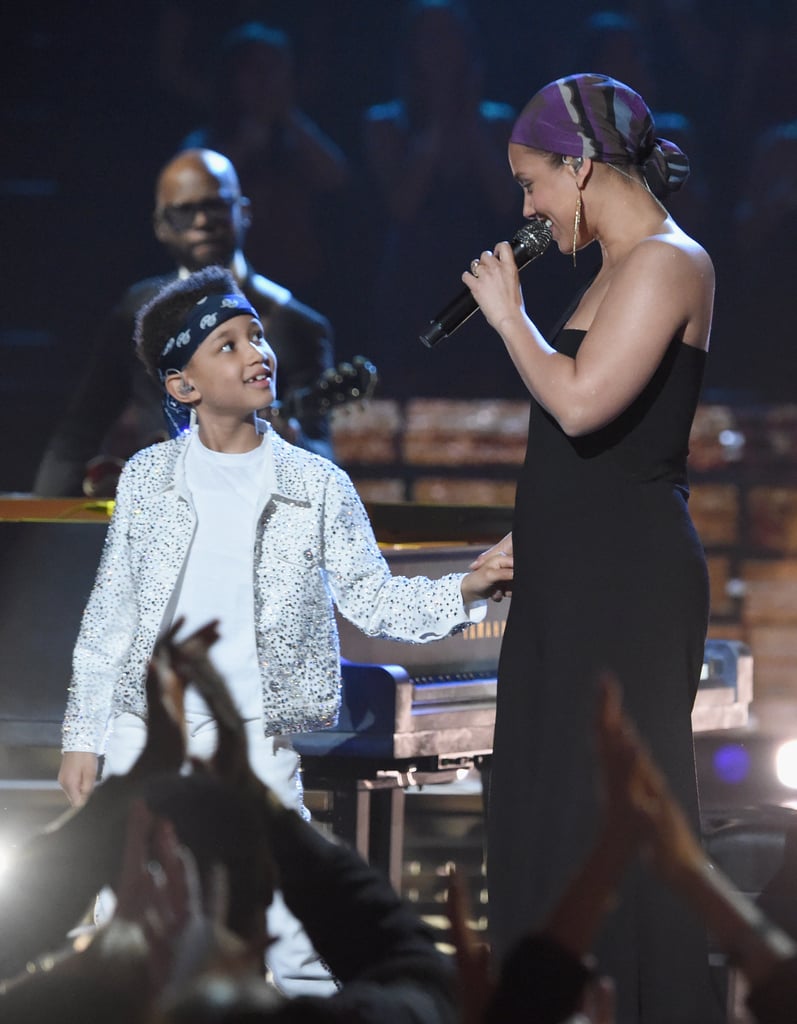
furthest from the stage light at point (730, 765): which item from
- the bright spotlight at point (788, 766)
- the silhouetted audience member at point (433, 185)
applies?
the bright spotlight at point (788, 766)

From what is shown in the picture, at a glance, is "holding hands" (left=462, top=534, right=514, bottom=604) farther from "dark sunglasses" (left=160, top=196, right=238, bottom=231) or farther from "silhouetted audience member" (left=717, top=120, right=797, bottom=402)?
"silhouetted audience member" (left=717, top=120, right=797, bottom=402)

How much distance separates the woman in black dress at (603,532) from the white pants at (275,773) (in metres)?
0.56

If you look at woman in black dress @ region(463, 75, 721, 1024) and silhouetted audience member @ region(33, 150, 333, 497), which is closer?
woman in black dress @ region(463, 75, 721, 1024)

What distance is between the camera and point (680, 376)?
2061 millimetres

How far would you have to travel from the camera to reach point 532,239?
2137 millimetres

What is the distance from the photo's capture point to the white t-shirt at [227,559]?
253 centimetres

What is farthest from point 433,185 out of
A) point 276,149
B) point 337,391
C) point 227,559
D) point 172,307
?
point 227,559

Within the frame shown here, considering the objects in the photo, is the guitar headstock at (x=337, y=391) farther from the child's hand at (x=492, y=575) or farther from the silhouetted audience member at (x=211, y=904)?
the silhouetted audience member at (x=211, y=904)

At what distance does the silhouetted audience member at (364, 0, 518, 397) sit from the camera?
620 cm

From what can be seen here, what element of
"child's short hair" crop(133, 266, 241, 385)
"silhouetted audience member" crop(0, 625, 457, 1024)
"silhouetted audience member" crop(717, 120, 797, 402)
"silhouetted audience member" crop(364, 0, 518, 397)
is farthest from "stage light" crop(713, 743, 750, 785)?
"silhouetted audience member" crop(0, 625, 457, 1024)

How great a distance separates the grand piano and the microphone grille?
4.28 feet

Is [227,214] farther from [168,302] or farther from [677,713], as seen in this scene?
[677,713]

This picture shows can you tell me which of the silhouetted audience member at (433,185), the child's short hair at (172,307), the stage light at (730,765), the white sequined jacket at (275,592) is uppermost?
the silhouetted audience member at (433,185)

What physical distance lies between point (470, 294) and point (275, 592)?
0.68 meters
